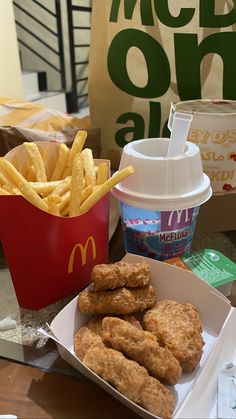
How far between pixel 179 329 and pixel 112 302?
0.11m

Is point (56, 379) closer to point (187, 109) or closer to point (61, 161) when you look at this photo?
point (61, 161)

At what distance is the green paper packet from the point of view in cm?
73

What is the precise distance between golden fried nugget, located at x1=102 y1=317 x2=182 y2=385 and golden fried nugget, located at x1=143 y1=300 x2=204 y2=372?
3cm

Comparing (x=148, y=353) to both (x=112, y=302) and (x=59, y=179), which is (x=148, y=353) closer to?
(x=112, y=302)

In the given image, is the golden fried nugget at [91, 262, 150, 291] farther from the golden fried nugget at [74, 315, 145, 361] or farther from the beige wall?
the beige wall

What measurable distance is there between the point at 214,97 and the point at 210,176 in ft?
0.73

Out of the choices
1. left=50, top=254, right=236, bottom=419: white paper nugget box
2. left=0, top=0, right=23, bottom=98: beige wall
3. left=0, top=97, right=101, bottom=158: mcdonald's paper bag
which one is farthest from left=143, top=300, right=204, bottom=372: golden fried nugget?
left=0, top=0, right=23, bottom=98: beige wall

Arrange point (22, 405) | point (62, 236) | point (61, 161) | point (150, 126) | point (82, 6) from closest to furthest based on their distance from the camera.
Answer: point (22, 405), point (62, 236), point (61, 161), point (150, 126), point (82, 6)

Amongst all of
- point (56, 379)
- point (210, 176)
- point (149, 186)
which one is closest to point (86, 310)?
point (56, 379)

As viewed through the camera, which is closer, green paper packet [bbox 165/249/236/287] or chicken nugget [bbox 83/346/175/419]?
chicken nugget [bbox 83/346/175/419]

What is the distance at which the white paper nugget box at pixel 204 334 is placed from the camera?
0.51m

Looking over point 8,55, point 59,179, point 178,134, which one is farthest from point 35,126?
point 8,55

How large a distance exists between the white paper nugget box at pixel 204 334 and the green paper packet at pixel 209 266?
0.17 ft

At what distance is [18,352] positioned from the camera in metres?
0.65
